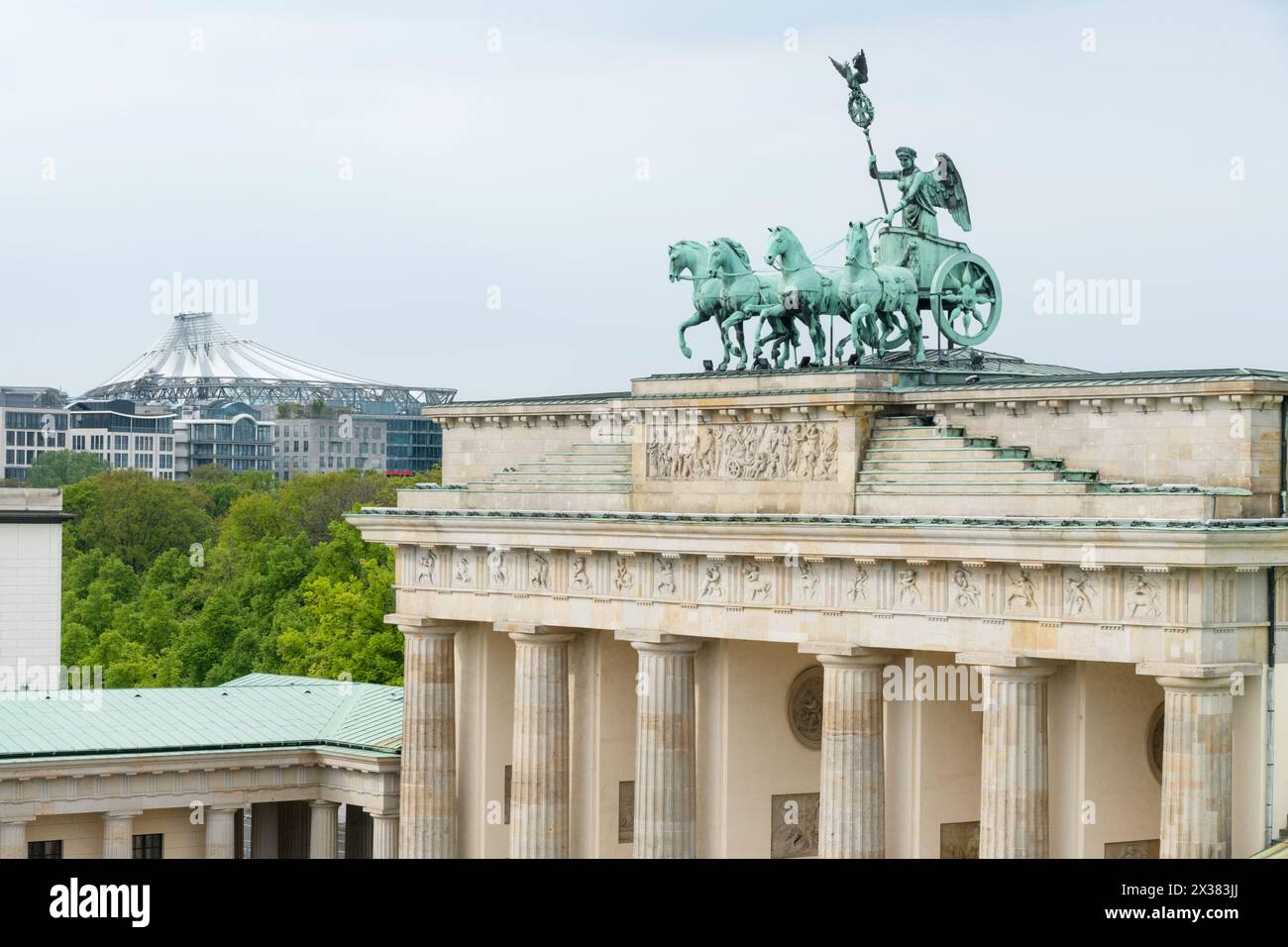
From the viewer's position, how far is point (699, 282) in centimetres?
6819

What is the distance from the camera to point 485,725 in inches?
2943

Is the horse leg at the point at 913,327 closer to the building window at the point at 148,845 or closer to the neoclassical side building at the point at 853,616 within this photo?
the neoclassical side building at the point at 853,616

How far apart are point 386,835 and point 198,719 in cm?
648

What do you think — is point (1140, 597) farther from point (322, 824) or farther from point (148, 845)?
point (148, 845)

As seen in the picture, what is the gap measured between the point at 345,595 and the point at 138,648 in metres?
16.3

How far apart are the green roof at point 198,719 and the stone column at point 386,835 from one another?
204 cm

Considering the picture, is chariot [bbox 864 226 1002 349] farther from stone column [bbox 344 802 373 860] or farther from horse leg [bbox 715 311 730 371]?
stone column [bbox 344 802 373 860]

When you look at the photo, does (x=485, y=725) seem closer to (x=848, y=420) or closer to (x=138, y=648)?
(x=848, y=420)

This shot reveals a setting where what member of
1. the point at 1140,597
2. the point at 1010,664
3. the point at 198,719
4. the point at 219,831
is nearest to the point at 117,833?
the point at 219,831

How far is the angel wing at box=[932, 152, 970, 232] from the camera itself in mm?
66938

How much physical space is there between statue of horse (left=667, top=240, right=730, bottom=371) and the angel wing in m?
5.95

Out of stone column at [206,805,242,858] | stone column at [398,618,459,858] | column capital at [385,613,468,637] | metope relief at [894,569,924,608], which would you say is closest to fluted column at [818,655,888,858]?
metope relief at [894,569,924,608]
